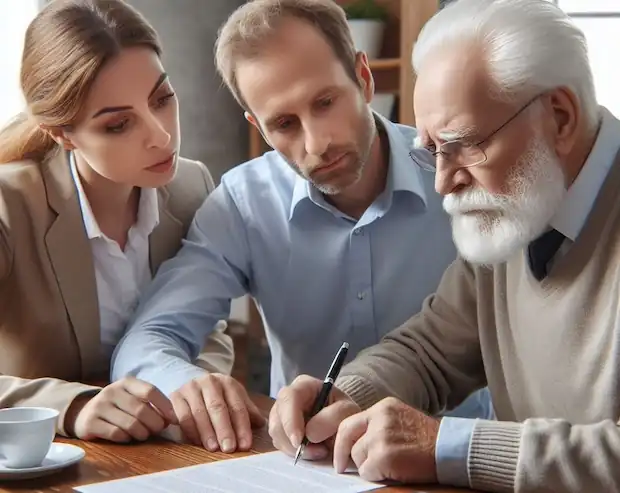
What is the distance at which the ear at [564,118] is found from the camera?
4.69 feet

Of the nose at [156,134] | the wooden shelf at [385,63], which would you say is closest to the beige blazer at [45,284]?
the nose at [156,134]

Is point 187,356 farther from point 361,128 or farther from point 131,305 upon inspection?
point 361,128

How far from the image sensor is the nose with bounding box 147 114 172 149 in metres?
1.93

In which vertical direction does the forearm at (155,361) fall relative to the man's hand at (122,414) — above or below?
below

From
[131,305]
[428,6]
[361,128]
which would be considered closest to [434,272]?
[361,128]

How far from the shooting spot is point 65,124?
1.97 metres

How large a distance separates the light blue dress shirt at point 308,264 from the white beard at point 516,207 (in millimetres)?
548

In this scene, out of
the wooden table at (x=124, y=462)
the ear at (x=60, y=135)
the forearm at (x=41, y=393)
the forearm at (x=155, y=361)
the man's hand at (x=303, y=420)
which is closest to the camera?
the wooden table at (x=124, y=462)

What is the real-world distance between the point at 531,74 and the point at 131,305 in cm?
104

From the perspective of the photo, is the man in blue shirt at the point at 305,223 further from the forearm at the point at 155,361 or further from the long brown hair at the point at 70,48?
the long brown hair at the point at 70,48

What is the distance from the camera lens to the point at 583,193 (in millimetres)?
1443

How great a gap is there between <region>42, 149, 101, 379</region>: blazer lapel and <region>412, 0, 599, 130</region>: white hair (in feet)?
2.94

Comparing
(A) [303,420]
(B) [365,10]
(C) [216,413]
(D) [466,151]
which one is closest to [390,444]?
(A) [303,420]

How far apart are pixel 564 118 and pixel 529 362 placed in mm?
399
